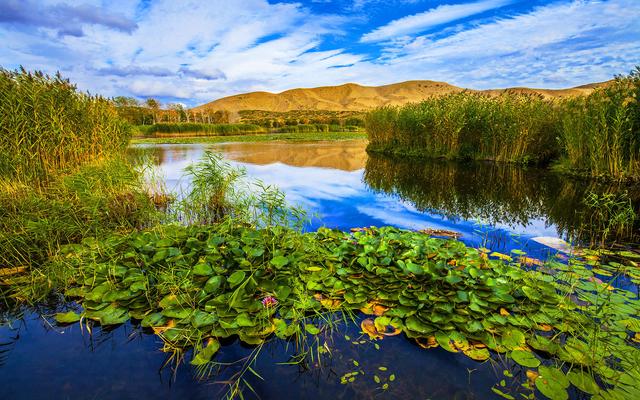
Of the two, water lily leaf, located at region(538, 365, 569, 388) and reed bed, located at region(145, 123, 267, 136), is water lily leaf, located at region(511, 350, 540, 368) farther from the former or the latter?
reed bed, located at region(145, 123, 267, 136)

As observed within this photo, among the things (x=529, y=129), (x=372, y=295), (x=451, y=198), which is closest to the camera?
(x=372, y=295)

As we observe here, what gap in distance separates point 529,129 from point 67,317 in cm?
1383

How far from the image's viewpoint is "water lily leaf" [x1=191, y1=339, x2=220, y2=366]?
7.45 ft

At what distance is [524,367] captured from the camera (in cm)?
224

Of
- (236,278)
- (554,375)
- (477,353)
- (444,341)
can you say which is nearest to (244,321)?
(236,278)

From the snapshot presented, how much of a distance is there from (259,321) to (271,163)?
38.2 feet

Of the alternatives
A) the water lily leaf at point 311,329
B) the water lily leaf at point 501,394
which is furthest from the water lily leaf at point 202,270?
the water lily leaf at point 501,394

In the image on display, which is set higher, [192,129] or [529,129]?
[192,129]

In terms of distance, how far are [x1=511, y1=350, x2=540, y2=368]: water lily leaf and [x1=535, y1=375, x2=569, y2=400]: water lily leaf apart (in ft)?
0.39

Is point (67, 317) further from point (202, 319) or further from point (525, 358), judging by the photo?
point (525, 358)

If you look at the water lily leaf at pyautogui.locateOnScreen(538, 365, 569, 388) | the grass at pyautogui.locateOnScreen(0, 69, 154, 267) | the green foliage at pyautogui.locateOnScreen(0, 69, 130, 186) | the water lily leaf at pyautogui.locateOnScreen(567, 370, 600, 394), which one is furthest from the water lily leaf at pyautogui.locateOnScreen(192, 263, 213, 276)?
the green foliage at pyautogui.locateOnScreen(0, 69, 130, 186)

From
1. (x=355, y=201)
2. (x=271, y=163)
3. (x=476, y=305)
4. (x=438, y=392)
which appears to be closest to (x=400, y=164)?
(x=271, y=163)

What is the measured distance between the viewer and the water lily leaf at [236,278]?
2967 mm

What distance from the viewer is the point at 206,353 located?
7.68 feet
